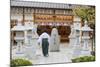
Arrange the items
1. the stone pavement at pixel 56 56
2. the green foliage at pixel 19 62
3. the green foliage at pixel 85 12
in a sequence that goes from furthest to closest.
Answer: the green foliage at pixel 85 12, the stone pavement at pixel 56 56, the green foliage at pixel 19 62

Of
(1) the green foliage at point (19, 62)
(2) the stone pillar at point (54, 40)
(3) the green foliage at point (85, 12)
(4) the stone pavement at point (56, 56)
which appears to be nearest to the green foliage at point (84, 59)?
(4) the stone pavement at point (56, 56)

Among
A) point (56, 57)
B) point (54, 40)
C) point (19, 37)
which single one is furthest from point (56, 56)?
point (19, 37)

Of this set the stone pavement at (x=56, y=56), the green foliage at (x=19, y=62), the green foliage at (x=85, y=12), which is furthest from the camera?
the green foliage at (x=85, y=12)

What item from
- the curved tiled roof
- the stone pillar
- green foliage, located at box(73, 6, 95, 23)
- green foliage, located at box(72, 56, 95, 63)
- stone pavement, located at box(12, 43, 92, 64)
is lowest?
green foliage, located at box(72, 56, 95, 63)

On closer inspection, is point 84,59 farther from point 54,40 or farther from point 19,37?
point 19,37

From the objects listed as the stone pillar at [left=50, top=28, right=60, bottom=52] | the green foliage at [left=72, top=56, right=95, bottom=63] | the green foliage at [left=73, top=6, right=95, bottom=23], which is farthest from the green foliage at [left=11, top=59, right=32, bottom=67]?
the green foliage at [left=73, top=6, right=95, bottom=23]

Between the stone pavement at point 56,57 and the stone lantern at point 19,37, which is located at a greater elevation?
the stone lantern at point 19,37

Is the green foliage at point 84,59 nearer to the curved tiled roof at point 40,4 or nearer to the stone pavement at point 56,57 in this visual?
the stone pavement at point 56,57

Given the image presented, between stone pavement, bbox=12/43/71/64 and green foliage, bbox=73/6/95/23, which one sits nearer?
stone pavement, bbox=12/43/71/64

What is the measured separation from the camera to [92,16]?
2.54 meters

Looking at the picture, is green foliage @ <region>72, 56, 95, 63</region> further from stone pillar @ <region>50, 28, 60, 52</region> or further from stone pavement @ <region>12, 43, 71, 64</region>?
stone pillar @ <region>50, 28, 60, 52</region>

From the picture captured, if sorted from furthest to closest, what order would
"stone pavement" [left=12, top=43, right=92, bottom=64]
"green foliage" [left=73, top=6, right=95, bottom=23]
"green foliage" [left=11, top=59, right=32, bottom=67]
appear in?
1. "green foliage" [left=73, top=6, right=95, bottom=23]
2. "stone pavement" [left=12, top=43, right=92, bottom=64]
3. "green foliage" [left=11, top=59, right=32, bottom=67]
